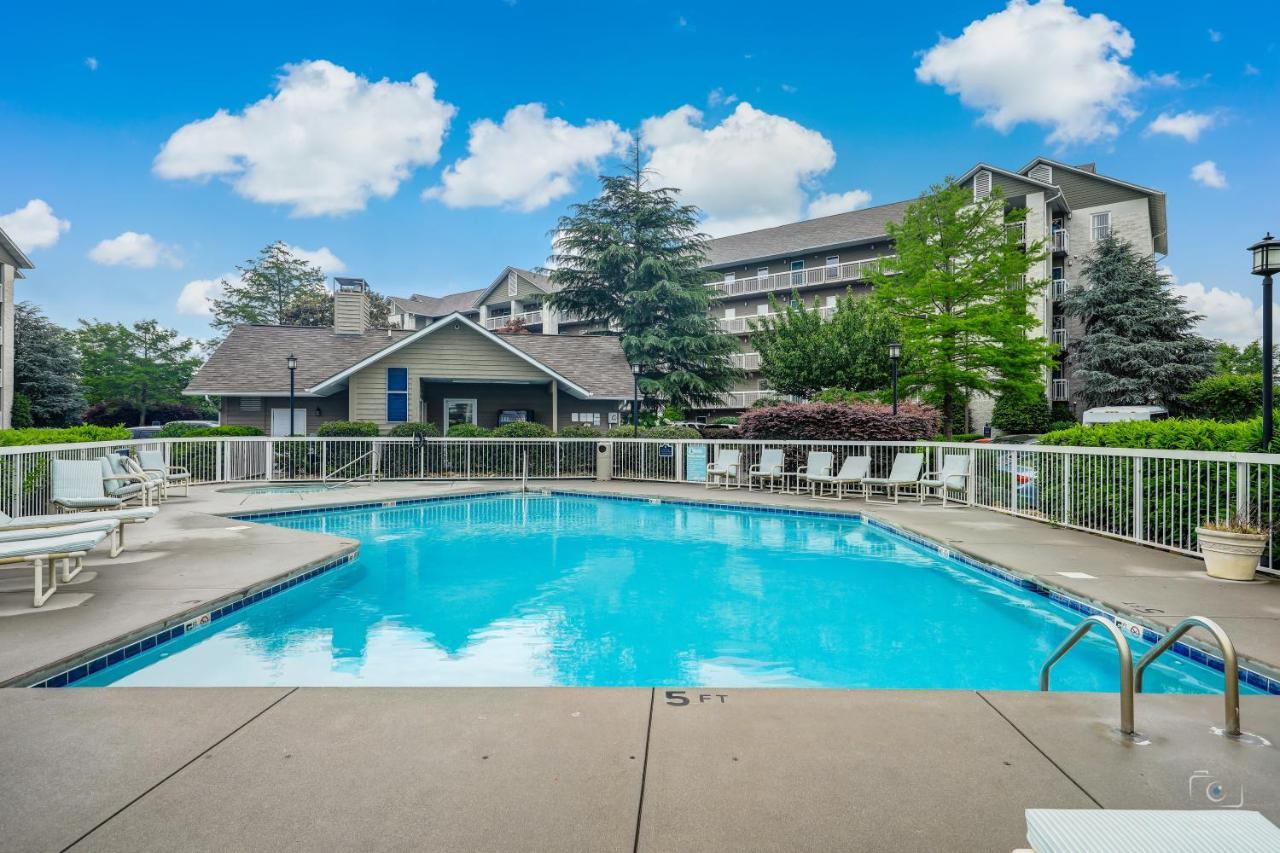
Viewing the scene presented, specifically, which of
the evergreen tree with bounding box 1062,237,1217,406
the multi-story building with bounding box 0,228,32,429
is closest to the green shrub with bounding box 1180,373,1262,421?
the evergreen tree with bounding box 1062,237,1217,406

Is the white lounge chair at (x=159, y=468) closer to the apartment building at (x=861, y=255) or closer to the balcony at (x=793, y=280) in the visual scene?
the apartment building at (x=861, y=255)

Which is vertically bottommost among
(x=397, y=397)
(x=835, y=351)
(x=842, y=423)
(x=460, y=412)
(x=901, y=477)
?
(x=901, y=477)

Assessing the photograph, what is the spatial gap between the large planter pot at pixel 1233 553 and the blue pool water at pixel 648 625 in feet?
4.92

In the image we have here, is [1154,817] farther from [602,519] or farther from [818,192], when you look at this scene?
[818,192]

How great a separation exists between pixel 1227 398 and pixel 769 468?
21.4m

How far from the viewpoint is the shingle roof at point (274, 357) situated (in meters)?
20.9

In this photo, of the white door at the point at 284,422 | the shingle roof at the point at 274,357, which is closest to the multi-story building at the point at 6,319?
the shingle roof at the point at 274,357

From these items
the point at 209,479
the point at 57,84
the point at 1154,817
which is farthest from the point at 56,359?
the point at 1154,817

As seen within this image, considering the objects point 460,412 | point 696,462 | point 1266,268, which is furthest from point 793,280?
point 1266,268

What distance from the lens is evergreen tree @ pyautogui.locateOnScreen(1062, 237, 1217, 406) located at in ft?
90.2

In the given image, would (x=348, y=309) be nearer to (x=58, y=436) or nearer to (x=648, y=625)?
(x=58, y=436)

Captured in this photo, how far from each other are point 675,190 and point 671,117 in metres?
2.77

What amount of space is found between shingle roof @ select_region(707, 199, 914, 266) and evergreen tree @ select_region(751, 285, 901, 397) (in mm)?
11323

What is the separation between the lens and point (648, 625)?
600 cm
